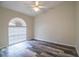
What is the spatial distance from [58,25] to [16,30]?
0.80 meters

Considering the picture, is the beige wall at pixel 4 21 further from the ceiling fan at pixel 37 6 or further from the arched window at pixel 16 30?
the ceiling fan at pixel 37 6

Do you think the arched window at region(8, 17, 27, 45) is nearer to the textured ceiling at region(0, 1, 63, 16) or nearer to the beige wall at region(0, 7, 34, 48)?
the beige wall at region(0, 7, 34, 48)

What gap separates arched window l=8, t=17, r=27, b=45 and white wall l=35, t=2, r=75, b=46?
25 centimetres

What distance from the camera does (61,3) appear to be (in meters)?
1.76

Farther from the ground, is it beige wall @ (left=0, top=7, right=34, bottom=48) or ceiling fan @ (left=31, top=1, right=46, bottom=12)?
ceiling fan @ (left=31, top=1, right=46, bottom=12)

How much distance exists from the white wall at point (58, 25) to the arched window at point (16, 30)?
25 cm

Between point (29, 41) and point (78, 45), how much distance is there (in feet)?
2.98

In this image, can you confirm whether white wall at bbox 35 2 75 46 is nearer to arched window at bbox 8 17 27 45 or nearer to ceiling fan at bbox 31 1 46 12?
ceiling fan at bbox 31 1 46 12

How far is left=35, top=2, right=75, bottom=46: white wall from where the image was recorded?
175 centimetres

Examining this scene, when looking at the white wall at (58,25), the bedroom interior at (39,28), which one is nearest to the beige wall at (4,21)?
the bedroom interior at (39,28)

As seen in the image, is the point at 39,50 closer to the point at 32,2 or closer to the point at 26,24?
the point at 26,24

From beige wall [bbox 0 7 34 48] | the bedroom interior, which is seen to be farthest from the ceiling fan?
beige wall [bbox 0 7 34 48]

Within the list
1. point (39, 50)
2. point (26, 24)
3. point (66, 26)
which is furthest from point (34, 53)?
point (66, 26)

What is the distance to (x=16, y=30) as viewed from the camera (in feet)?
6.12
